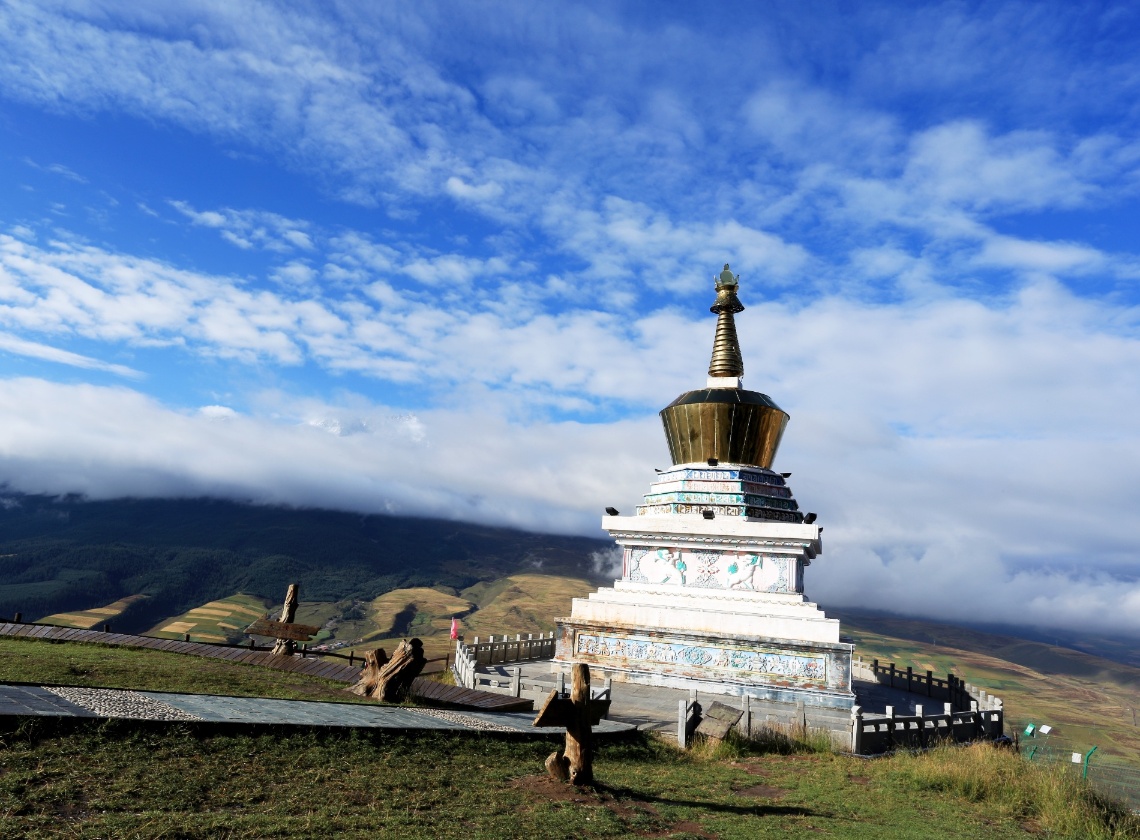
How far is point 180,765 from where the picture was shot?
944 cm

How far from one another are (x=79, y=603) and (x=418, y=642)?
20978cm

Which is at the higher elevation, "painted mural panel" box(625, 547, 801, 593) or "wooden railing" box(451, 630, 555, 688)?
"painted mural panel" box(625, 547, 801, 593)

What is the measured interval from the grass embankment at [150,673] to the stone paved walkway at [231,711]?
4.07 ft

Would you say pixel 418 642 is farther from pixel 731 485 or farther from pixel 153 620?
pixel 153 620

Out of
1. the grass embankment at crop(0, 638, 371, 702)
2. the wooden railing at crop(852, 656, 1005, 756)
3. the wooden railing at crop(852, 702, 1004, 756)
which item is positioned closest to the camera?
the grass embankment at crop(0, 638, 371, 702)

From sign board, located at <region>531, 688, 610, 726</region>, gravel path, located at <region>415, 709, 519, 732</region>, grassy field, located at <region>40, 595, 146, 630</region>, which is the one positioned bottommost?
grassy field, located at <region>40, 595, 146, 630</region>

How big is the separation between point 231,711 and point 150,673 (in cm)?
552

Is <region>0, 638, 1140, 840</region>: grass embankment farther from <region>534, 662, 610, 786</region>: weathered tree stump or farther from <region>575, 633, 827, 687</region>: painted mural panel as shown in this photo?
<region>575, 633, 827, 687</region>: painted mural panel

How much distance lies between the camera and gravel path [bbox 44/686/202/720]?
10.8 meters

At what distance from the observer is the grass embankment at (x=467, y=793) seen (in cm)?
805

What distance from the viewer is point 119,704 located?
1138cm

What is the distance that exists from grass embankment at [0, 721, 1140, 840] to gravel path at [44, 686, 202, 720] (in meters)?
0.66

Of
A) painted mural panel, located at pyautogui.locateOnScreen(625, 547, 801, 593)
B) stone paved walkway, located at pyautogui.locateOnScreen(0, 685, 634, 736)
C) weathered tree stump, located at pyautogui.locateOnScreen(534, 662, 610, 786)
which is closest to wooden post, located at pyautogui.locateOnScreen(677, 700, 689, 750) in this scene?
stone paved walkway, located at pyautogui.locateOnScreen(0, 685, 634, 736)

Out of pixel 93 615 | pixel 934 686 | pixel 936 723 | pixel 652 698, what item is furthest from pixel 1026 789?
pixel 93 615
